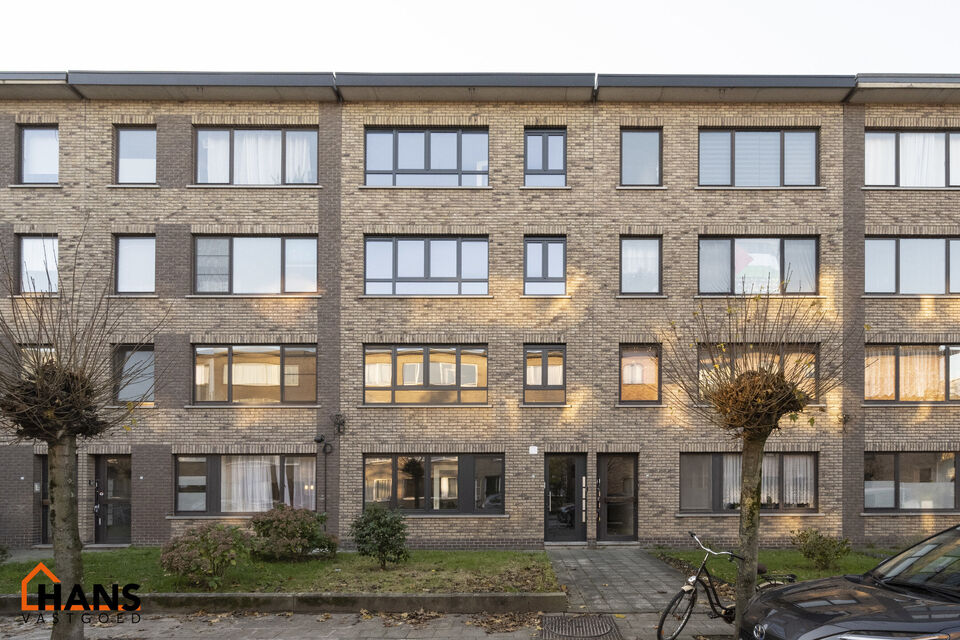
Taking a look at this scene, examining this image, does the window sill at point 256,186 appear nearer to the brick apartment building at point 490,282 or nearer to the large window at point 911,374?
the brick apartment building at point 490,282

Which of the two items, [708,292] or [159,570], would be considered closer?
[159,570]

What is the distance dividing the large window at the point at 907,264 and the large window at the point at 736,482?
188 inches

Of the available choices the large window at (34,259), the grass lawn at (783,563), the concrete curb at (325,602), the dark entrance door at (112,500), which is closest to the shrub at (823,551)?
the grass lawn at (783,563)

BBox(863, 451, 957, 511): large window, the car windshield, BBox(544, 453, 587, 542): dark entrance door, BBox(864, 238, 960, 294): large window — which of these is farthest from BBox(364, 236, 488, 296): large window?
the car windshield

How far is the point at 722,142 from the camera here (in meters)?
16.5

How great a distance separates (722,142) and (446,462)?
35.2 feet

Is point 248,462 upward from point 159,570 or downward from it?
upward

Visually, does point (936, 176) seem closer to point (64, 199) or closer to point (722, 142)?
point (722, 142)

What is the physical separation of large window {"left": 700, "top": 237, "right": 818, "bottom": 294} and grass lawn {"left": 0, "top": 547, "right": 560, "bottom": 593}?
321 inches

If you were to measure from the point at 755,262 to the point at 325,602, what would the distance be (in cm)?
1268

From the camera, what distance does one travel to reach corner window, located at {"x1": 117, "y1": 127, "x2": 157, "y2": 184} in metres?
16.4

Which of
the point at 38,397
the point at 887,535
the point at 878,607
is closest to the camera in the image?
the point at 878,607

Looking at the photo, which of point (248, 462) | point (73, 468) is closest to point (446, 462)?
point (248, 462)

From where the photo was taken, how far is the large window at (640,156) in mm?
16438
